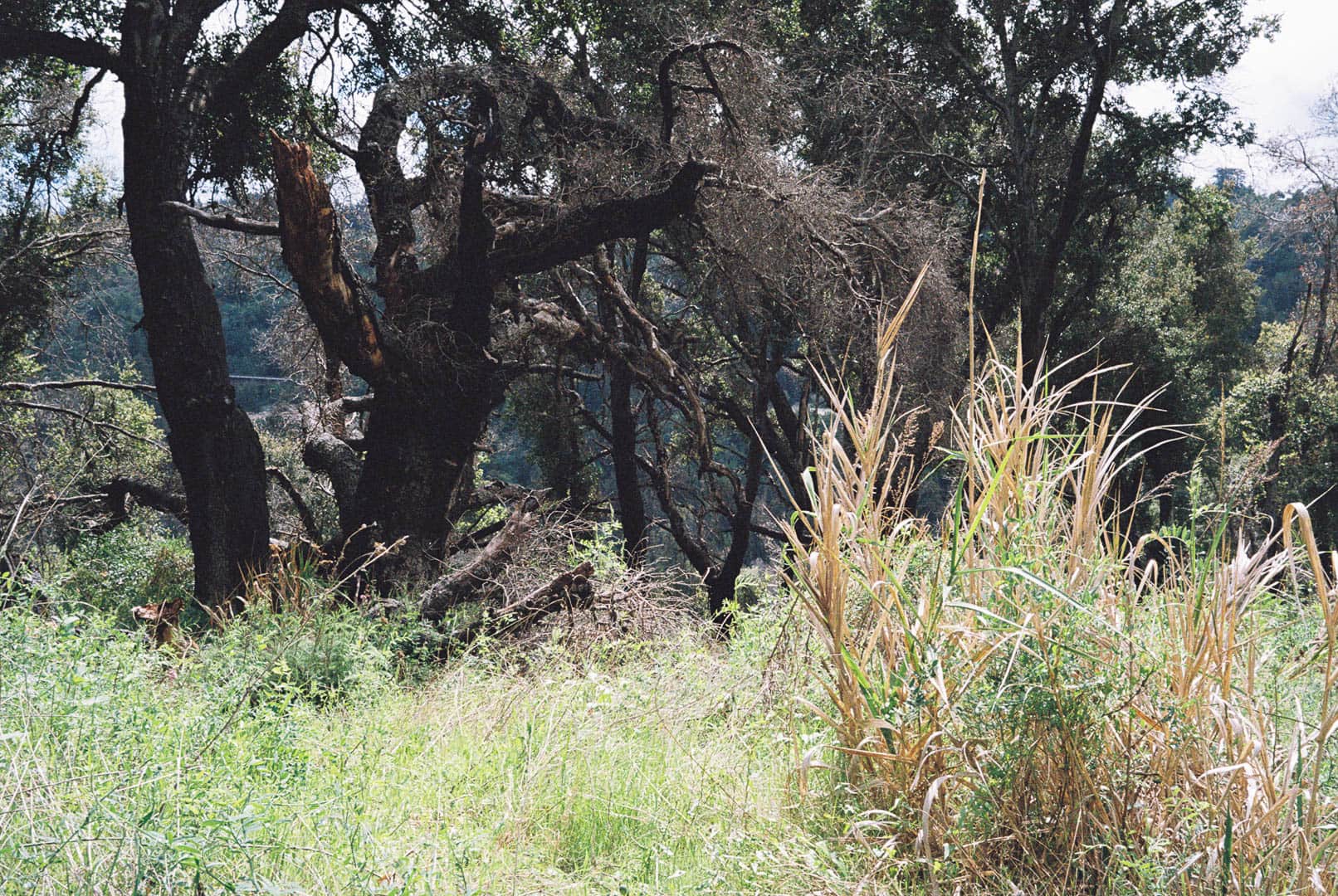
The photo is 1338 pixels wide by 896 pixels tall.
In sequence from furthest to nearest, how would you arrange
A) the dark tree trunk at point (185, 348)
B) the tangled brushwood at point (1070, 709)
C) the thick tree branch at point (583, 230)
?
the thick tree branch at point (583, 230), the dark tree trunk at point (185, 348), the tangled brushwood at point (1070, 709)

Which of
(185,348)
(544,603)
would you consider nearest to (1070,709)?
(544,603)

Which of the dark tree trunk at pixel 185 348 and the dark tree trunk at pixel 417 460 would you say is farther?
the dark tree trunk at pixel 417 460

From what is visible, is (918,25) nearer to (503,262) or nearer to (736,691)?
(503,262)

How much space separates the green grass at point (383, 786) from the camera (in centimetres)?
224

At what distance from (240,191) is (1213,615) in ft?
30.6

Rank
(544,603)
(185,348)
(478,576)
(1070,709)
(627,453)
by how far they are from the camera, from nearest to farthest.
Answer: (1070,709) → (544,603) → (478,576) → (185,348) → (627,453)

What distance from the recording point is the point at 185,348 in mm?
7078

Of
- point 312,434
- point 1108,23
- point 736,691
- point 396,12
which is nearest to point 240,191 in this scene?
point 396,12

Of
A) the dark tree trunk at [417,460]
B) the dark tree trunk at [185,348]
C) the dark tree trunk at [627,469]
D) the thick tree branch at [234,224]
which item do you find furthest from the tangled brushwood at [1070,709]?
the dark tree trunk at [627,469]

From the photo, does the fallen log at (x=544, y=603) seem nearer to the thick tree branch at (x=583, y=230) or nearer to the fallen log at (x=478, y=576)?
the fallen log at (x=478, y=576)

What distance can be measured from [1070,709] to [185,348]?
6572mm

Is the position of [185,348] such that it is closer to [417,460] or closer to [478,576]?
[417,460]

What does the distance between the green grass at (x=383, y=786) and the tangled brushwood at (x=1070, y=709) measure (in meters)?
0.30

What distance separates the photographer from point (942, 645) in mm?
2604
